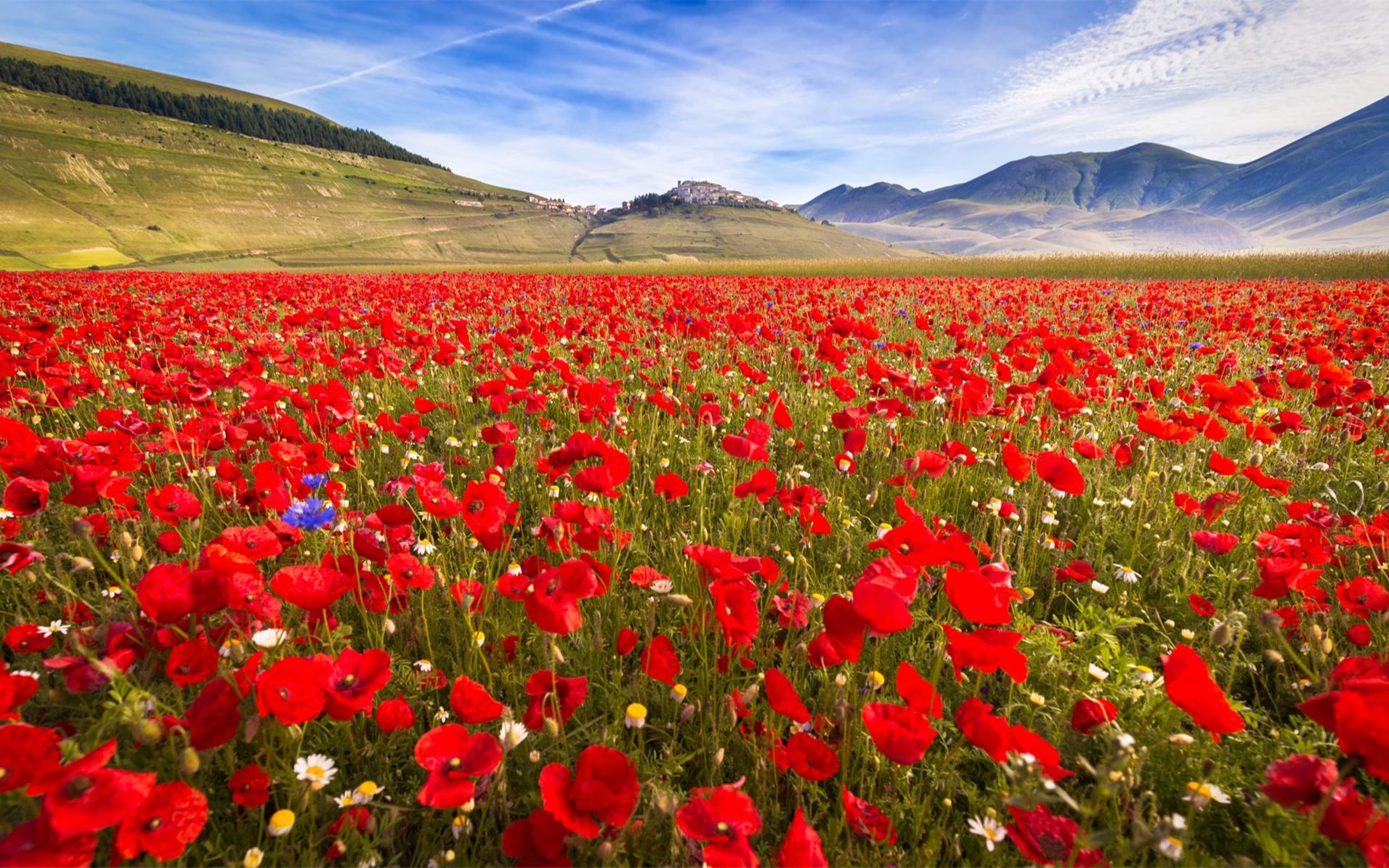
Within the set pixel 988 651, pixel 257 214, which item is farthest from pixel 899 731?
pixel 257 214

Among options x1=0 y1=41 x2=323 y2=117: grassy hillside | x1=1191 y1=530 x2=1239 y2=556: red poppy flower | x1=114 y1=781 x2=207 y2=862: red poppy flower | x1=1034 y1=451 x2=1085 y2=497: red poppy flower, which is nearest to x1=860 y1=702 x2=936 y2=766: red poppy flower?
x1=1034 y1=451 x2=1085 y2=497: red poppy flower

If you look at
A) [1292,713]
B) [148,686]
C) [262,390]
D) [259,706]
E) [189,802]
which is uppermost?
[262,390]

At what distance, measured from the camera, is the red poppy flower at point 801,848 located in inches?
43.1

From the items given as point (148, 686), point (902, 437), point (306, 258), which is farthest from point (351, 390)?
point (306, 258)

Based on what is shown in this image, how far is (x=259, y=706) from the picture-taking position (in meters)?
1.23

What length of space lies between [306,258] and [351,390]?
3479 inches

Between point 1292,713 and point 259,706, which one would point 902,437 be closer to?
point 1292,713

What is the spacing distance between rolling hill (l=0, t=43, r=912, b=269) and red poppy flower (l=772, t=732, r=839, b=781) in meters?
61.0

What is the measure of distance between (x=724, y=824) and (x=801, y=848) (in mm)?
150

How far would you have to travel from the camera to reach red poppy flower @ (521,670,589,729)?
1565mm

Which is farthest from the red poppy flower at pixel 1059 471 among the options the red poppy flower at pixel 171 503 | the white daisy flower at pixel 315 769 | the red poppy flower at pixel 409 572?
the red poppy flower at pixel 171 503

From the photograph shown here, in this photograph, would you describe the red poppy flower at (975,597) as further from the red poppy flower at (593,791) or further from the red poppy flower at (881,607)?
the red poppy flower at (593,791)

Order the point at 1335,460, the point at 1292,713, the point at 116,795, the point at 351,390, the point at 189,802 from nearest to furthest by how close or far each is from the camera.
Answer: the point at 116,795, the point at 189,802, the point at 1292,713, the point at 1335,460, the point at 351,390

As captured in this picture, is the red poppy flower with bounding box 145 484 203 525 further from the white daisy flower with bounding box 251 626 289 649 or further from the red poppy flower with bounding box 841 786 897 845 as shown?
the red poppy flower with bounding box 841 786 897 845
